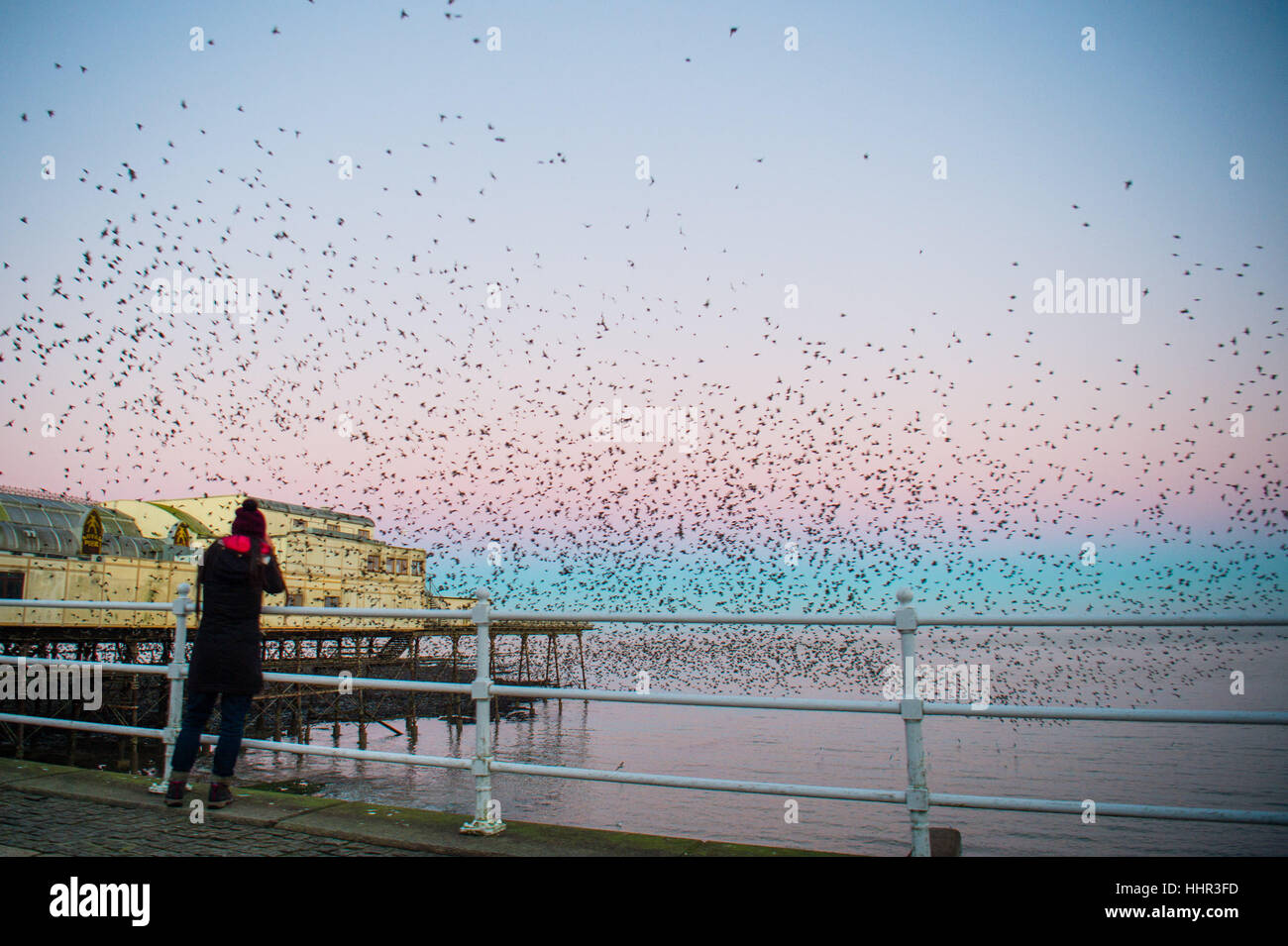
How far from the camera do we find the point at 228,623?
18.5 feet

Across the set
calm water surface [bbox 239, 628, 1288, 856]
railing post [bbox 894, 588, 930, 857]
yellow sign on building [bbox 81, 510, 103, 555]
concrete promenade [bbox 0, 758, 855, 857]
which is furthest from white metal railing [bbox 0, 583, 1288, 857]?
yellow sign on building [bbox 81, 510, 103, 555]

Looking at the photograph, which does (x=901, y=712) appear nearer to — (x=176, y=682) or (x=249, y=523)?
(x=249, y=523)

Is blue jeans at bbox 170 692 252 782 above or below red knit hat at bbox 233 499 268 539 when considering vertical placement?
below

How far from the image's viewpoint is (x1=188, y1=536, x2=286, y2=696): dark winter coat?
560cm

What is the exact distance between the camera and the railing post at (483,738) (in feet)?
16.4

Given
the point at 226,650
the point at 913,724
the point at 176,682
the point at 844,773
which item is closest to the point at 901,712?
the point at 913,724

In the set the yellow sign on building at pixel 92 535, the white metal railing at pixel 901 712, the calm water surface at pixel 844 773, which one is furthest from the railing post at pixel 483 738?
the yellow sign on building at pixel 92 535

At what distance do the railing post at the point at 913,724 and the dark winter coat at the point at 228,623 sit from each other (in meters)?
3.97

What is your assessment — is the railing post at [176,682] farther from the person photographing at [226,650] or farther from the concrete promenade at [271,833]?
the person photographing at [226,650]

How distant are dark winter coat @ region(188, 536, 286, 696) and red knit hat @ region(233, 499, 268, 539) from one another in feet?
0.20

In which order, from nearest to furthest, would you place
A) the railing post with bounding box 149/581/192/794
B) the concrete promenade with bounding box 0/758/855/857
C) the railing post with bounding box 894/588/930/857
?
1. the railing post with bounding box 894/588/930/857
2. the concrete promenade with bounding box 0/758/855/857
3. the railing post with bounding box 149/581/192/794

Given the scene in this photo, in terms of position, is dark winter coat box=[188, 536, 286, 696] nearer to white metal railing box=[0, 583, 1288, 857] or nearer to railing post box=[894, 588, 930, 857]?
white metal railing box=[0, 583, 1288, 857]
